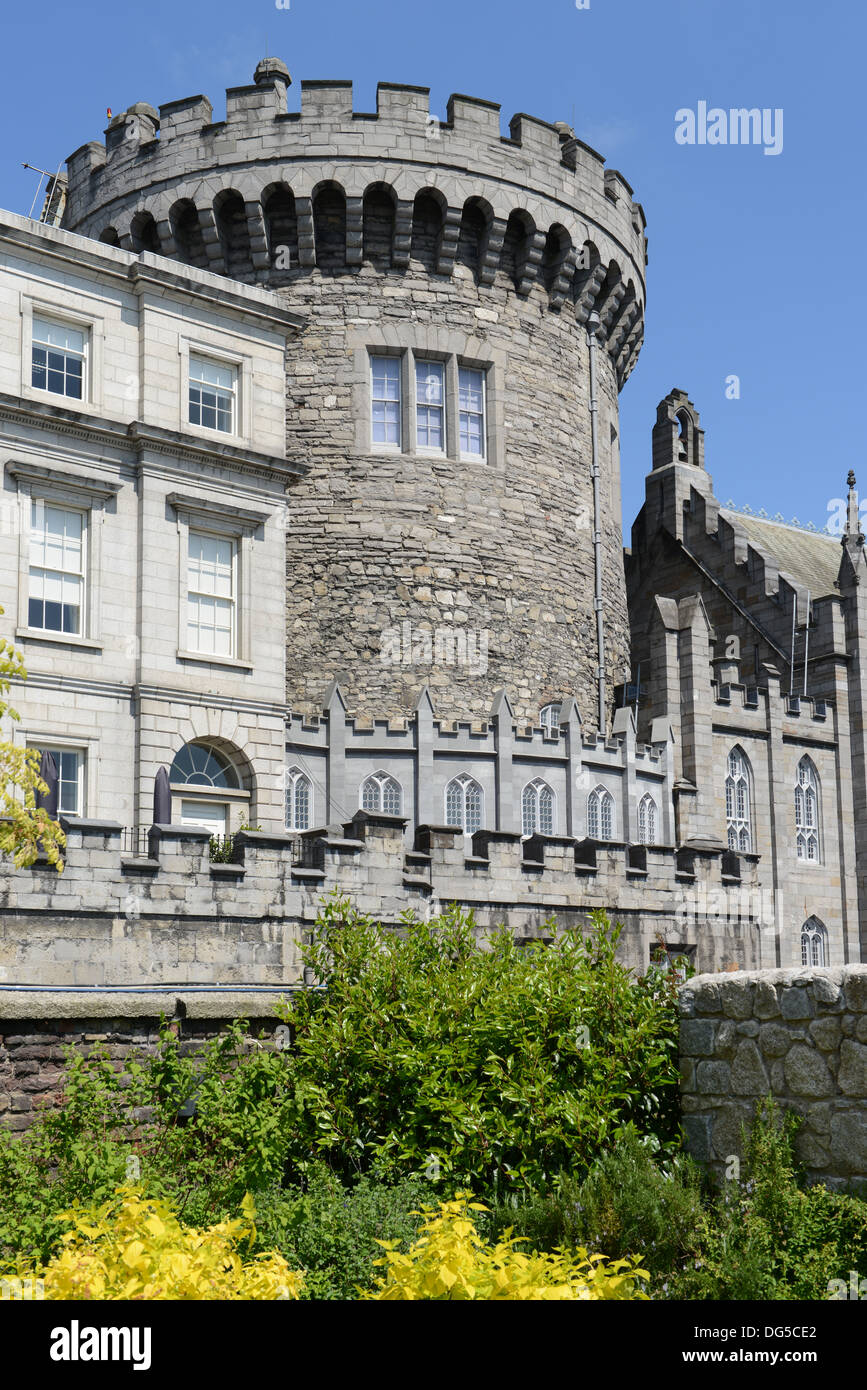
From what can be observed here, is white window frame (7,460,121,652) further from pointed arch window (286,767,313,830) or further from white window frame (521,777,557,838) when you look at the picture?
white window frame (521,777,557,838)

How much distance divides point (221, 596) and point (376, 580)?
8.14 meters

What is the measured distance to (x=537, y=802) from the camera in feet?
93.4

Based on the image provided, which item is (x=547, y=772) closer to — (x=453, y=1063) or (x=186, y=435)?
(x=186, y=435)

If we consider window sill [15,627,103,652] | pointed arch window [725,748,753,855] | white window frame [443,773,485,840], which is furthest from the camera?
pointed arch window [725,748,753,855]

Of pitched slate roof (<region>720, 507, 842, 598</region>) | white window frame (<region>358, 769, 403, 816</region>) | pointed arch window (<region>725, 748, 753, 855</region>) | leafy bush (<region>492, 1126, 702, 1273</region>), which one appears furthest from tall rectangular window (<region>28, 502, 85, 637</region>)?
pitched slate roof (<region>720, 507, 842, 598</region>)

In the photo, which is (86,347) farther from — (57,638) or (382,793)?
(382,793)

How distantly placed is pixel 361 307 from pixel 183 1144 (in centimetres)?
2482

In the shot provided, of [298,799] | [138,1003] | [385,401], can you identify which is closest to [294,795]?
[298,799]

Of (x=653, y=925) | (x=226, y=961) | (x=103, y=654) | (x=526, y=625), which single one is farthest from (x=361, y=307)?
(x=226, y=961)

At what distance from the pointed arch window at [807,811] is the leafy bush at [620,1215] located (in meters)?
27.4

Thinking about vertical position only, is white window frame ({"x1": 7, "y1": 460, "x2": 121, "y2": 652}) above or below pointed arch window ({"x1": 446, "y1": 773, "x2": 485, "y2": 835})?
above

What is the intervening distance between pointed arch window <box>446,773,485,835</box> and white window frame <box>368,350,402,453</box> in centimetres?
857

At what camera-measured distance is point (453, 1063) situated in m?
11.0

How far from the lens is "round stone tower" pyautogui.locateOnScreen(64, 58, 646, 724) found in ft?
103
